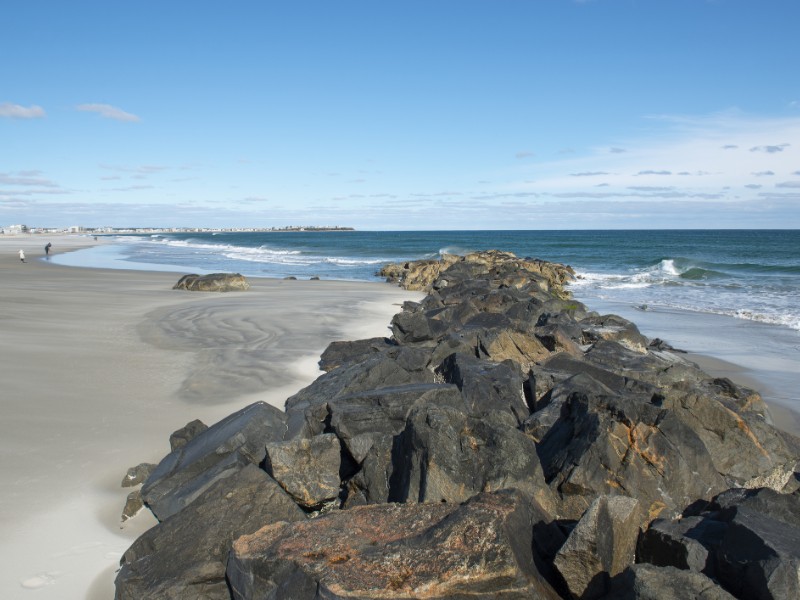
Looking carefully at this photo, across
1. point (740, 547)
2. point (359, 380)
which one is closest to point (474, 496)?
point (740, 547)

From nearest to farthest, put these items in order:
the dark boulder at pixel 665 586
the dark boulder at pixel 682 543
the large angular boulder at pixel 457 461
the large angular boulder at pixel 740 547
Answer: the dark boulder at pixel 665 586 < the large angular boulder at pixel 740 547 < the dark boulder at pixel 682 543 < the large angular boulder at pixel 457 461

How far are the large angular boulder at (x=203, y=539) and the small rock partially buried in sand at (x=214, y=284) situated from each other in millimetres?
19121

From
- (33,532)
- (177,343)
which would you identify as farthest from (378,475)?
(177,343)

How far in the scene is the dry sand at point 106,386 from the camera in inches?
202

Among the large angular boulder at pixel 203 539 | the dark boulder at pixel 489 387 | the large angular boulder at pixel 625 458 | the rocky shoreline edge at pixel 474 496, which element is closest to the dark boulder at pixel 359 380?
the rocky shoreline edge at pixel 474 496

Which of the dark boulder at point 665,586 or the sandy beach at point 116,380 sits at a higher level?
the dark boulder at point 665,586

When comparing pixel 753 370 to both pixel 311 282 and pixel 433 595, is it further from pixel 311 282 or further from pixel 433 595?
pixel 311 282

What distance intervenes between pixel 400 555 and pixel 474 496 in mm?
711

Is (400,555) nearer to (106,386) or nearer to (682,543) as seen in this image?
(682,543)

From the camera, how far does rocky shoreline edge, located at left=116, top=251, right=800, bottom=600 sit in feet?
11.6

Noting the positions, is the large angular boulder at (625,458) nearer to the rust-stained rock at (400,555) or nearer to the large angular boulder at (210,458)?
the rust-stained rock at (400,555)

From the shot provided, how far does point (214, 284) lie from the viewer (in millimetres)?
23234

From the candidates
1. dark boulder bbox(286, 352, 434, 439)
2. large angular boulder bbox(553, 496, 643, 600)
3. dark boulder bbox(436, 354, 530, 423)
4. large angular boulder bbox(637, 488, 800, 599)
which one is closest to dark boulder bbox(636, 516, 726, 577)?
large angular boulder bbox(637, 488, 800, 599)

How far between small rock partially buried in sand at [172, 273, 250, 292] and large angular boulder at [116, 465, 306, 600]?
62.7 ft
